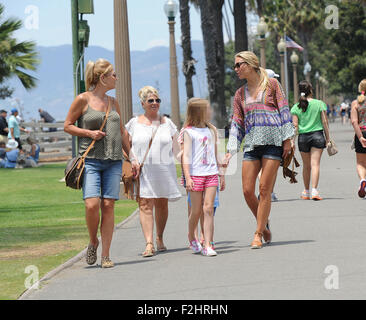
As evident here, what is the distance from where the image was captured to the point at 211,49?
138 feet

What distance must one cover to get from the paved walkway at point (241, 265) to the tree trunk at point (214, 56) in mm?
28745

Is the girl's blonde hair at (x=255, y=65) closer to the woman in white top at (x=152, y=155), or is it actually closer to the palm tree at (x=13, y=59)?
the woman in white top at (x=152, y=155)

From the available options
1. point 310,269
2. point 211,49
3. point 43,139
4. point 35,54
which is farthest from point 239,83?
point 310,269

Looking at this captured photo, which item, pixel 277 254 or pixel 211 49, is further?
pixel 211 49

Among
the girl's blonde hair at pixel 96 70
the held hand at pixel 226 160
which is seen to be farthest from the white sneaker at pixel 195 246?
the girl's blonde hair at pixel 96 70

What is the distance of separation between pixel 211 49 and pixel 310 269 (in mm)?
34492

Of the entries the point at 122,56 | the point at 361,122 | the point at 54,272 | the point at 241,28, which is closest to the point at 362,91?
the point at 361,122

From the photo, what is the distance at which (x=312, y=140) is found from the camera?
1474 cm

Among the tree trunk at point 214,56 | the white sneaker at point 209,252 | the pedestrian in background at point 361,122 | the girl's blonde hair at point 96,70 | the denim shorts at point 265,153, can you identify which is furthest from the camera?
the tree trunk at point 214,56

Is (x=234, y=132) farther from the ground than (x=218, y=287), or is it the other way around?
(x=234, y=132)

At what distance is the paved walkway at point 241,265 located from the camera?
23.7 feet

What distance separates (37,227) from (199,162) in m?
3.88

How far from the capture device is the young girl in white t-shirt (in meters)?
9.50
